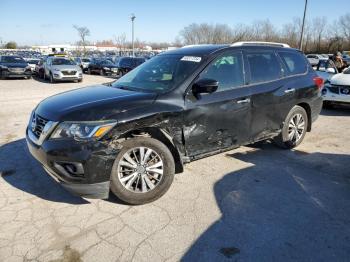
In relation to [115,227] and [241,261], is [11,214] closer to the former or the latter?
[115,227]

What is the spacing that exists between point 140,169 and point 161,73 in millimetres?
1496

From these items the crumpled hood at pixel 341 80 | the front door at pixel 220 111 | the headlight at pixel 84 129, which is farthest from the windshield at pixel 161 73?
the crumpled hood at pixel 341 80

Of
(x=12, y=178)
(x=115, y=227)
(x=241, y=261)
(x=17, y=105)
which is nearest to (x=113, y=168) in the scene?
(x=115, y=227)

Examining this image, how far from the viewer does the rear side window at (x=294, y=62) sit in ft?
17.6

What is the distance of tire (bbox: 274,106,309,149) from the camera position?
5.38 metres

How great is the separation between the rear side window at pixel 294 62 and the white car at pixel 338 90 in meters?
3.84

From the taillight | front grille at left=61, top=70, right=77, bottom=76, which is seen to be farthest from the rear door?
front grille at left=61, top=70, right=77, bottom=76

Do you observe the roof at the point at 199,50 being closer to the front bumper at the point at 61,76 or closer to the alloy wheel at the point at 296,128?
the alloy wheel at the point at 296,128

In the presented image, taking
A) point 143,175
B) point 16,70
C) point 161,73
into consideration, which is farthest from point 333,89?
point 16,70

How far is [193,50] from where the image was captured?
4.55 meters

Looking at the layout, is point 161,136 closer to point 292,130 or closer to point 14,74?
point 292,130

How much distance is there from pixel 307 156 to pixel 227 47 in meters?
2.39

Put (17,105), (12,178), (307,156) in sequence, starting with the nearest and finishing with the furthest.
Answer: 1. (12,178)
2. (307,156)
3. (17,105)

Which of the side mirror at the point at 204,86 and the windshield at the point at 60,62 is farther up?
the side mirror at the point at 204,86
